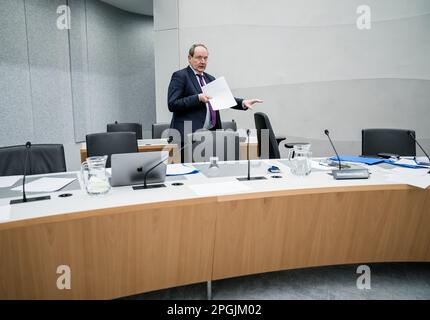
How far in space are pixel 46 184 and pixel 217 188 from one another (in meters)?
0.95

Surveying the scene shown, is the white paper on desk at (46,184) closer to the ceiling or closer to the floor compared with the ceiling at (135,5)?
closer to the floor

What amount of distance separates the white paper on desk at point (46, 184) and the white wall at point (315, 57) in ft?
11.4

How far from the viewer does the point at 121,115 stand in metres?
6.44

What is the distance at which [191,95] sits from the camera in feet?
9.74

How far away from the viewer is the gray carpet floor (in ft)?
6.75

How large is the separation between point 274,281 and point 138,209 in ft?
3.82

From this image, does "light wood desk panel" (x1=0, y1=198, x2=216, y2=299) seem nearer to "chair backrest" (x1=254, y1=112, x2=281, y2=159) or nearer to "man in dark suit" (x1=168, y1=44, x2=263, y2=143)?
"chair backrest" (x1=254, y1=112, x2=281, y2=159)

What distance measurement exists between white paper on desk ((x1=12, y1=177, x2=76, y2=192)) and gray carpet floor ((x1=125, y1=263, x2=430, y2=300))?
2.66ft

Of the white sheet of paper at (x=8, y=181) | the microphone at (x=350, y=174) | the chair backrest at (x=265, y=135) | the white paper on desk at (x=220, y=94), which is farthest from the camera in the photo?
the chair backrest at (x=265, y=135)

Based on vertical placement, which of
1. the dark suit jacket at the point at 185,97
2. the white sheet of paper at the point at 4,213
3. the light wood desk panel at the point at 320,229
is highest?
the dark suit jacket at the point at 185,97

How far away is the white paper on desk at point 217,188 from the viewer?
176cm

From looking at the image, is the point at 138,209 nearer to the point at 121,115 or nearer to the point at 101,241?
the point at 101,241

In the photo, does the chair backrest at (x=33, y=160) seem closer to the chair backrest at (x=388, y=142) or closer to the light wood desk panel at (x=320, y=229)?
the light wood desk panel at (x=320, y=229)

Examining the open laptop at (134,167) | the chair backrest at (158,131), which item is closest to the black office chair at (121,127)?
the chair backrest at (158,131)
